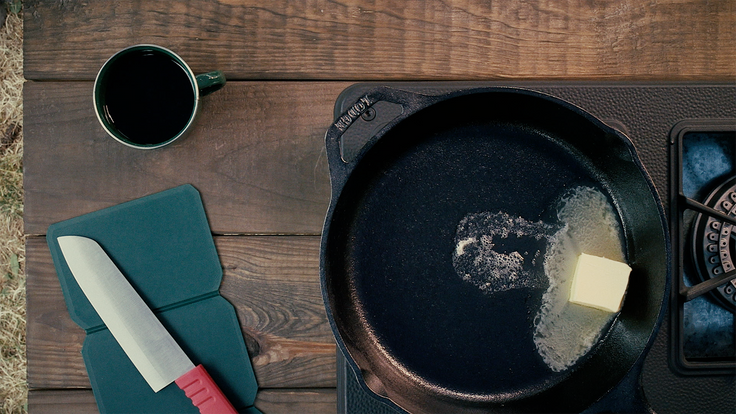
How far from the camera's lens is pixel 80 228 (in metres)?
0.61

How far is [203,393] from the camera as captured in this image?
589 millimetres

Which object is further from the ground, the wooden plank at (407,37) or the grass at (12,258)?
the wooden plank at (407,37)

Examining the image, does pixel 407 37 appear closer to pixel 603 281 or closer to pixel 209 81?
pixel 209 81

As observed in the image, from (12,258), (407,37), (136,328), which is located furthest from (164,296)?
(407,37)

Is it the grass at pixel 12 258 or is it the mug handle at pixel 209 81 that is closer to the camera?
the mug handle at pixel 209 81

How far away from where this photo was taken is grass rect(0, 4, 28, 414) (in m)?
0.71

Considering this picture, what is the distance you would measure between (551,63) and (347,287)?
0.37m

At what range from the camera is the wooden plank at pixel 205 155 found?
2.01 feet

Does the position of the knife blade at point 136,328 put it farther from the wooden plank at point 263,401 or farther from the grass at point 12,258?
the grass at point 12,258

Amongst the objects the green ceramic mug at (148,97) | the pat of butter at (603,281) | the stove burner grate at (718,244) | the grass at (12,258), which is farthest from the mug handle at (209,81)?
the stove burner grate at (718,244)

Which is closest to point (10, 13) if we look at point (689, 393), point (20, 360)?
point (20, 360)

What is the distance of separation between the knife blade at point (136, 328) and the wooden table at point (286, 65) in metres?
0.06

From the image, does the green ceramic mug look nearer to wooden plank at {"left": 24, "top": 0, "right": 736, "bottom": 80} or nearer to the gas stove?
wooden plank at {"left": 24, "top": 0, "right": 736, "bottom": 80}

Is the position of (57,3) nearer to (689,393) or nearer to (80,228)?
(80,228)
